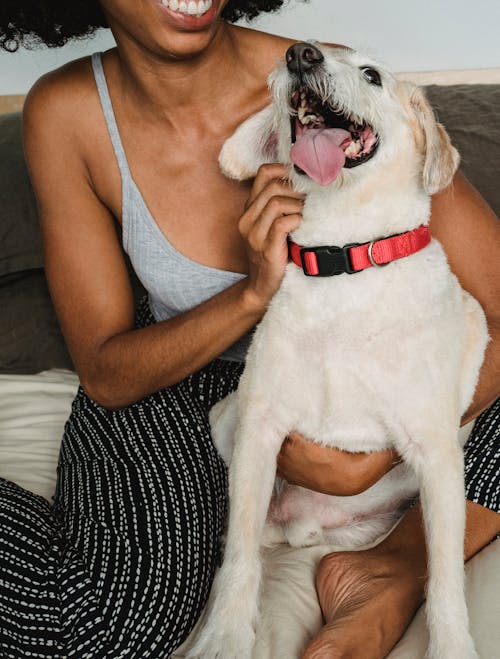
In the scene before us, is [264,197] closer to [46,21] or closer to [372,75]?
[372,75]

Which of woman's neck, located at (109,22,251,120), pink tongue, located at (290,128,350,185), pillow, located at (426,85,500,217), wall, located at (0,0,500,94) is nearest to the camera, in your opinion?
pink tongue, located at (290,128,350,185)

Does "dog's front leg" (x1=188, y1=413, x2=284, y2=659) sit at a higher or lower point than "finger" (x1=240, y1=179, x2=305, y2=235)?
lower

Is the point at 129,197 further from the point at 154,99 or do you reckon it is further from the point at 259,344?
the point at 259,344

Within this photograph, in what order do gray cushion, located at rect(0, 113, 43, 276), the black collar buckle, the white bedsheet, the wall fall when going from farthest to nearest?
1. the wall
2. gray cushion, located at rect(0, 113, 43, 276)
3. the white bedsheet
4. the black collar buckle

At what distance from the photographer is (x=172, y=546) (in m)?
1.44

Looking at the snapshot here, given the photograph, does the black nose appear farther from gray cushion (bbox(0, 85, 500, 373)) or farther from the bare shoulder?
gray cushion (bbox(0, 85, 500, 373))

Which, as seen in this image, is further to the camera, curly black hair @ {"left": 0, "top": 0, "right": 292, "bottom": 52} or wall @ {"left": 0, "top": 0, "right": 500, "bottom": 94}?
wall @ {"left": 0, "top": 0, "right": 500, "bottom": 94}

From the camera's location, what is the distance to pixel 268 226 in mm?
1398

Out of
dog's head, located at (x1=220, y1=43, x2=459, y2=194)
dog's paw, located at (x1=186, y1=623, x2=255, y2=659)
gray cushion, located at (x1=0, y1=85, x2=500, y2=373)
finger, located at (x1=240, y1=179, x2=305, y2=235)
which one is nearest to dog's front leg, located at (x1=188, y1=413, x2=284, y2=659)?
dog's paw, located at (x1=186, y1=623, x2=255, y2=659)

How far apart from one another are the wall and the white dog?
4.11ft

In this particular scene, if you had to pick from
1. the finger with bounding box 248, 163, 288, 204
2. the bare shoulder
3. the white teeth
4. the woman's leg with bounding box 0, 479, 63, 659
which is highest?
the white teeth

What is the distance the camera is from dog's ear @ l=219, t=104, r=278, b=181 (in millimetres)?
1450

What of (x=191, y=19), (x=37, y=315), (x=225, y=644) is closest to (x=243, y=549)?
(x=225, y=644)

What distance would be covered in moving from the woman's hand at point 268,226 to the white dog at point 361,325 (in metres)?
0.02
